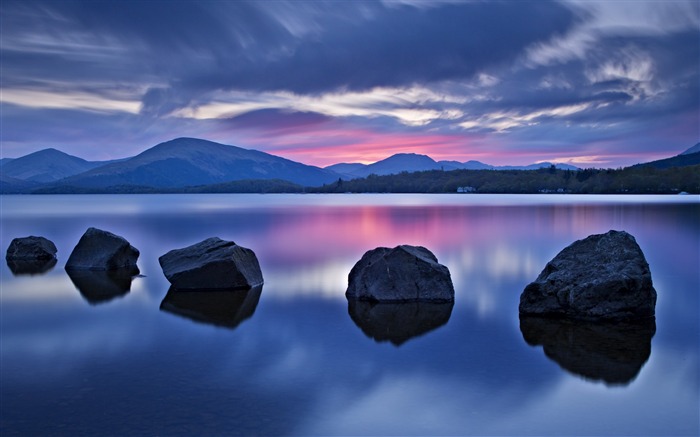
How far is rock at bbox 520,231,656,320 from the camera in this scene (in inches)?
575

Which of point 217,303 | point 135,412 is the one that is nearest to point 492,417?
point 135,412

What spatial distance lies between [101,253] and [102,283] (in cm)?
332

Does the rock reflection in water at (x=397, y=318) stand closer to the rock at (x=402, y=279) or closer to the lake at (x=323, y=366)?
the lake at (x=323, y=366)

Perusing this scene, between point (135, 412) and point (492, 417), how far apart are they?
5.49 metres

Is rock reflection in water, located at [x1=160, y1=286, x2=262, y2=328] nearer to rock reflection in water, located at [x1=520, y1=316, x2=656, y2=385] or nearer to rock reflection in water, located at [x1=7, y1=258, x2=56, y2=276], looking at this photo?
rock reflection in water, located at [x1=520, y1=316, x2=656, y2=385]

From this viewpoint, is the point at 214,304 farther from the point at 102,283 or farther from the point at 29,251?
the point at 29,251

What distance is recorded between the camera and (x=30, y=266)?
25.6 m

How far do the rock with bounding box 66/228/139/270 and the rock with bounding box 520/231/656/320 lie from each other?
17.0m

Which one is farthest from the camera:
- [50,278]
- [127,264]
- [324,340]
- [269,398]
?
[127,264]

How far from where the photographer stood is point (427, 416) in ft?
28.0

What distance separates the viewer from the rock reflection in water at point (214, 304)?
49.6ft

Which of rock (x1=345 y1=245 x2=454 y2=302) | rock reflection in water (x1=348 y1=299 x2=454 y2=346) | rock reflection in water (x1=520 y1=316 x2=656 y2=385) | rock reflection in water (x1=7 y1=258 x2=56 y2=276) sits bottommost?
rock reflection in water (x1=520 y1=316 x2=656 y2=385)

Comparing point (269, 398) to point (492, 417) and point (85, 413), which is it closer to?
point (85, 413)

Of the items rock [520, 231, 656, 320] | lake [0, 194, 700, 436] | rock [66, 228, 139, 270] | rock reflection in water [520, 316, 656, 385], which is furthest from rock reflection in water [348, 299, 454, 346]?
rock [66, 228, 139, 270]
